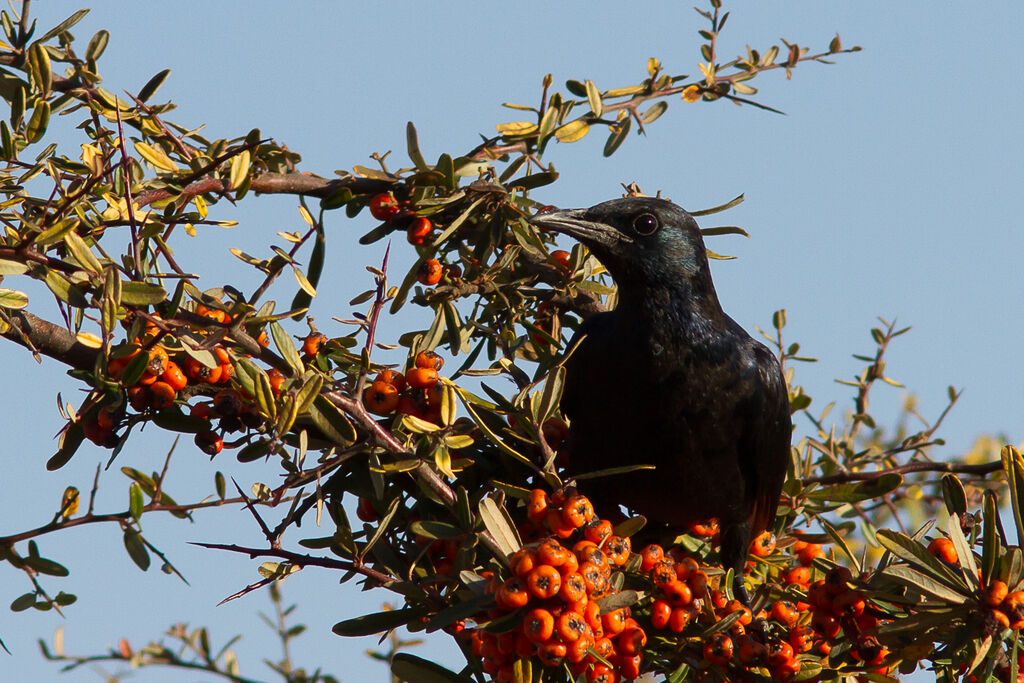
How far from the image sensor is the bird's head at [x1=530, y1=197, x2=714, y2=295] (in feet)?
12.1

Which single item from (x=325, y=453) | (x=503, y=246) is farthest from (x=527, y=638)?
(x=503, y=246)

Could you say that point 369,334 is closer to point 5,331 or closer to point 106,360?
point 106,360

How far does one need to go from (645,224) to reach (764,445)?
87 cm

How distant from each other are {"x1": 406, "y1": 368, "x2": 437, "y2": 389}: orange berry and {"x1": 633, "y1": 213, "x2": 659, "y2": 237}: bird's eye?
1312mm

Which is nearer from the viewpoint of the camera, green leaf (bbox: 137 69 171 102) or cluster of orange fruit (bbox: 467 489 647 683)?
cluster of orange fruit (bbox: 467 489 647 683)

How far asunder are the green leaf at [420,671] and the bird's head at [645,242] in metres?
1.57

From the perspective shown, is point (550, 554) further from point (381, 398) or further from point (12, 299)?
point (12, 299)

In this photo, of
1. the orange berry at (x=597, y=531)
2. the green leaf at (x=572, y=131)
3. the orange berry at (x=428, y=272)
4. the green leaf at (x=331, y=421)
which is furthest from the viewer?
the green leaf at (x=572, y=131)

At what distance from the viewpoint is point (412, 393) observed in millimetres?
2701

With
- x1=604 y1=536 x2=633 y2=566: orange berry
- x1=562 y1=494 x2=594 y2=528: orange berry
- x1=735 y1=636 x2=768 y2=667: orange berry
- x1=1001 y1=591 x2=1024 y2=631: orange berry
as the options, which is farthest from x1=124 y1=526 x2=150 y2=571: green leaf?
x1=1001 y1=591 x2=1024 y2=631: orange berry

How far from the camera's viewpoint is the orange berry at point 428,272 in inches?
112

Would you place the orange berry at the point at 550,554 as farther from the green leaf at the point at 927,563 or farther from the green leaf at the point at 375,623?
the green leaf at the point at 927,563

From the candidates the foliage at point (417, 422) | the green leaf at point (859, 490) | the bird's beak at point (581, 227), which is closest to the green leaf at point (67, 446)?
the foliage at point (417, 422)

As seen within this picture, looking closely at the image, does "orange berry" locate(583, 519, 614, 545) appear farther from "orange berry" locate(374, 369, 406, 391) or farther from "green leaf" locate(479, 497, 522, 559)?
"orange berry" locate(374, 369, 406, 391)
